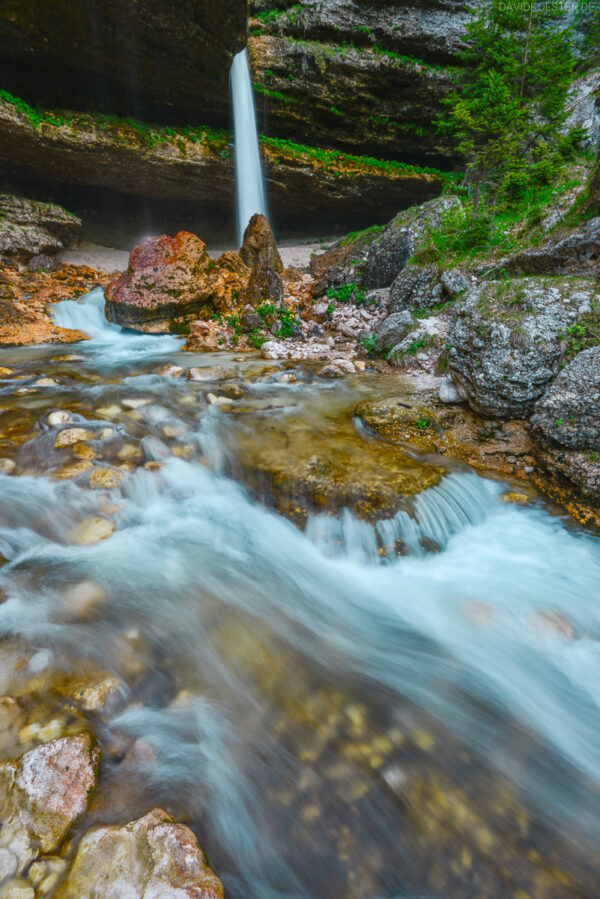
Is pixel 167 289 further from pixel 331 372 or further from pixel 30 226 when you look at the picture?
pixel 30 226

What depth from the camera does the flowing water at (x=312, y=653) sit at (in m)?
1.50

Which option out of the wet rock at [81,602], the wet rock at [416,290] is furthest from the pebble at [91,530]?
the wet rock at [416,290]

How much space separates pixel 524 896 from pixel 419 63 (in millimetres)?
19590

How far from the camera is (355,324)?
805 cm

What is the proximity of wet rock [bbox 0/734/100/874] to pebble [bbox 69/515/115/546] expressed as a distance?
1.59m

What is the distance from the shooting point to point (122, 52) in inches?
409

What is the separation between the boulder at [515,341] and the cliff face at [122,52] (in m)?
11.8

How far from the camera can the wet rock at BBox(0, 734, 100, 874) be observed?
50.8 inches

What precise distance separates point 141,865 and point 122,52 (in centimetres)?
1552

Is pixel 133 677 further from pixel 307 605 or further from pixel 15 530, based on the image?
pixel 15 530

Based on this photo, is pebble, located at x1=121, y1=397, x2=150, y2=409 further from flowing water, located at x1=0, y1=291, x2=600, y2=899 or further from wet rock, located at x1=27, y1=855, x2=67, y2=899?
wet rock, located at x1=27, y1=855, x2=67, y2=899

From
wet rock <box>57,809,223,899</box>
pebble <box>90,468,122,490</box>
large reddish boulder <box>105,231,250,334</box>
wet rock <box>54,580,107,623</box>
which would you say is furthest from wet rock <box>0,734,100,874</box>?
large reddish boulder <box>105,231,250,334</box>

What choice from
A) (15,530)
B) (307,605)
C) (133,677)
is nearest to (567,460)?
(307,605)

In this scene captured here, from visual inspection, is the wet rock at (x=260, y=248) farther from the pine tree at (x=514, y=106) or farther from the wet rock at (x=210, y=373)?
the pine tree at (x=514, y=106)
